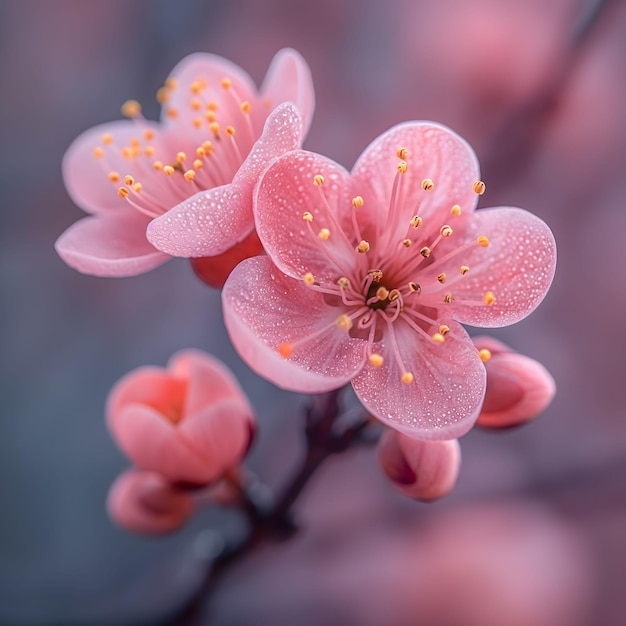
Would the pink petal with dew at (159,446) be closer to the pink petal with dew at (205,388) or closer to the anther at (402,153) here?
the pink petal with dew at (205,388)

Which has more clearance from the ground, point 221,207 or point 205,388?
point 221,207

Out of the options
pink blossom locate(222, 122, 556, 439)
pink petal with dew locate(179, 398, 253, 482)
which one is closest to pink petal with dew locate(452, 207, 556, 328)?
pink blossom locate(222, 122, 556, 439)

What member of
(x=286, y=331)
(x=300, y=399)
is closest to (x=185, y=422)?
(x=286, y=331)

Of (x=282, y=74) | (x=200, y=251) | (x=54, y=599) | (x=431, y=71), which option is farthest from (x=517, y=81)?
(x=54, y=599)

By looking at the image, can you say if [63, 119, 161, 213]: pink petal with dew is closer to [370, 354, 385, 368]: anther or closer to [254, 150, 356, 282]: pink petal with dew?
[254, 150, 356, 282]: pink petal with dew

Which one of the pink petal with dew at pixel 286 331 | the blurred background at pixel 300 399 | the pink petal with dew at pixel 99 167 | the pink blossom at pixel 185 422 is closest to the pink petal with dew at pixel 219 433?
the pink blossom at pixel 185 422

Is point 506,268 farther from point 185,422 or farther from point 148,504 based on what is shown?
point 148,504
